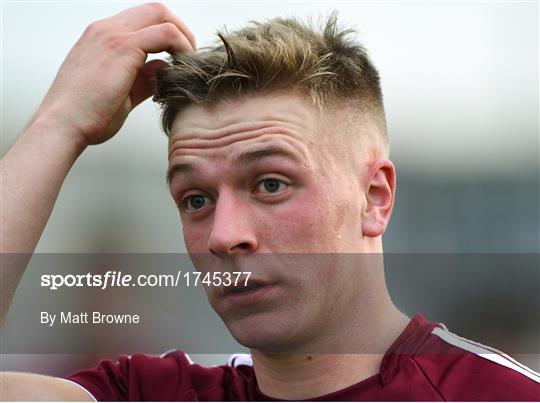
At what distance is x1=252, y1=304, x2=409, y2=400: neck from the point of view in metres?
1.68

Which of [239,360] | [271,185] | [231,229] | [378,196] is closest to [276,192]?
[271,185]

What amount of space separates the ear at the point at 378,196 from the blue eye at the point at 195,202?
38 cm

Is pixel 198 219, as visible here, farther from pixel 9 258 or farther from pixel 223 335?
pixel 223 335

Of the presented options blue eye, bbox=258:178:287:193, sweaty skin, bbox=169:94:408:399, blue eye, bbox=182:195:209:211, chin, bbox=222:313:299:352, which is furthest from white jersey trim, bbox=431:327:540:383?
blue eye, bbox=182:195:209:211

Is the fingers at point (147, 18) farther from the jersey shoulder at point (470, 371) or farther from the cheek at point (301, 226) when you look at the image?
the jersey shoulder at point (470, 371)

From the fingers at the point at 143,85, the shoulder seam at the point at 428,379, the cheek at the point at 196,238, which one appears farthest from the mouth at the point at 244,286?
the fingers at the point at 143,85

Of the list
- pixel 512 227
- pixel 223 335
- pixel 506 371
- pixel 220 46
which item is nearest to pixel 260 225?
pixel 220 46

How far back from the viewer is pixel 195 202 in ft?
5.49

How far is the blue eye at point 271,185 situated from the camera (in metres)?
1.60

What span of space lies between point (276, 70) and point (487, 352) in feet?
2.65

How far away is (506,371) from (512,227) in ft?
8.18

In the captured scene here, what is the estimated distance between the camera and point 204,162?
163 centimetres

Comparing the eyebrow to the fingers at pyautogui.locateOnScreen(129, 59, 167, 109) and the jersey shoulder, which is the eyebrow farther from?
the jersey shoulder

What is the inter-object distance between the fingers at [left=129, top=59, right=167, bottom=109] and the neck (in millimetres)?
734
